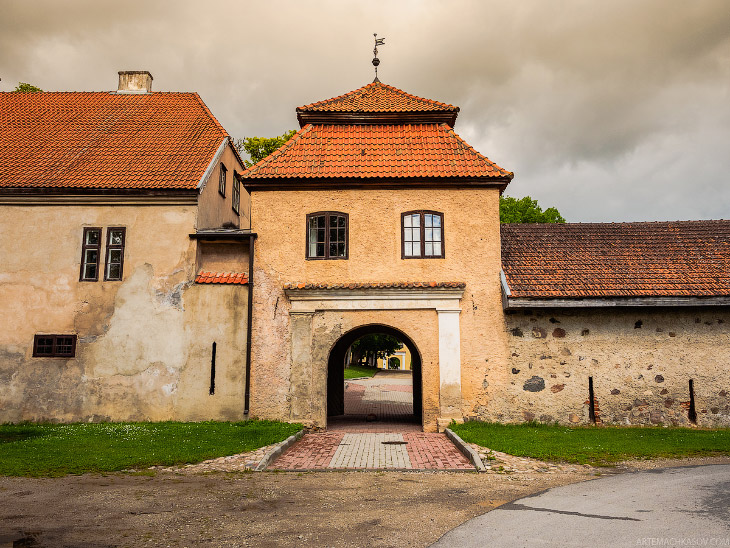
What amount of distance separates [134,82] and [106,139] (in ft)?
15.7

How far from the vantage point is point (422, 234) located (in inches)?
565

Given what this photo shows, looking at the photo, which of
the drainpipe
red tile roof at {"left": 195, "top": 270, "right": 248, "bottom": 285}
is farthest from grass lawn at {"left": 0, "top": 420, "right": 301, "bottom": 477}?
red tile roof at {"left": 195, "top": 270, "right": 248, "bottom": 285}

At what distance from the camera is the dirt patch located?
5.68 m

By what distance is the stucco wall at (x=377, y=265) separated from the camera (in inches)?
542

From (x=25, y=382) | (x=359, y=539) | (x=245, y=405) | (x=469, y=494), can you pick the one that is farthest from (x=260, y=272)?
(x=359, y=539)

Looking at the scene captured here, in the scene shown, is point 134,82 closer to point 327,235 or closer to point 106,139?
point 106,139

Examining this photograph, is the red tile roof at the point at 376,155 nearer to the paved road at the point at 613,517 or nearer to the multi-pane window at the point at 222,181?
the multi-pane window at the point at 222,181

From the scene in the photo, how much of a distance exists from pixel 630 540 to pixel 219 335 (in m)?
10.9

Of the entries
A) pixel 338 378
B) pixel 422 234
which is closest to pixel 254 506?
pixel 422 234

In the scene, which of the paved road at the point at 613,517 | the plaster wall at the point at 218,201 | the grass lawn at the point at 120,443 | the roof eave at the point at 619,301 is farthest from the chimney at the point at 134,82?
the paved road at the point at 613,517

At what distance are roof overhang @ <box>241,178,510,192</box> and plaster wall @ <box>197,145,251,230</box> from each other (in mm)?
1824

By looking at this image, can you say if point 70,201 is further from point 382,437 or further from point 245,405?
point 382,437

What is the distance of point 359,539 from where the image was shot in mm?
5617

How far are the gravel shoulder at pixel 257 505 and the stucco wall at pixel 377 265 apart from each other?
4658 millimetres
